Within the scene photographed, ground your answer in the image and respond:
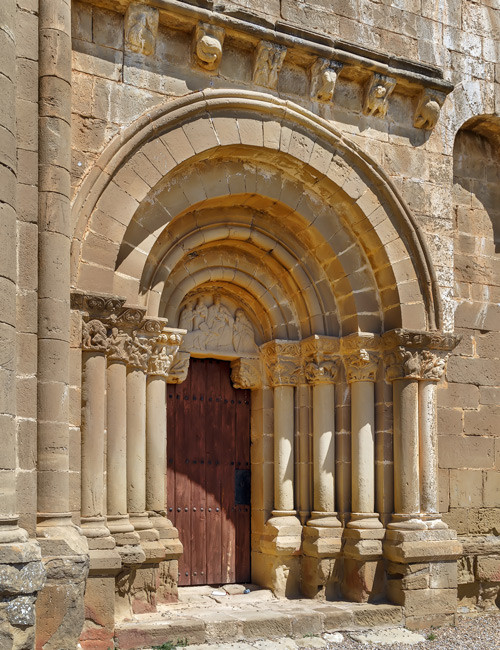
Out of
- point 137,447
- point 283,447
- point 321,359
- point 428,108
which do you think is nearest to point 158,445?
point 137,447

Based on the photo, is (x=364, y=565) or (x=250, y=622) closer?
(x=250, y=622)

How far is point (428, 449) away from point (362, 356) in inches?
41.7

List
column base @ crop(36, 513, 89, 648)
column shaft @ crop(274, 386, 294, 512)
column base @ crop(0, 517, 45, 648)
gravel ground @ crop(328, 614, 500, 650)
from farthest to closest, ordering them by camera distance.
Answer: column shaft @ crop(274, 386, 294, 512), gravel ground @ crop(328, 614, 500, 650), column base @ crop(36, 513, 89, 648), column base @ crop(0, 517, 45, 648)

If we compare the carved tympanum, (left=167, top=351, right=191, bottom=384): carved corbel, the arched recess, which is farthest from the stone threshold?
the arched recess

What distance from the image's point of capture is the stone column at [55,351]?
567 cm

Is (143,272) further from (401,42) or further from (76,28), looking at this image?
(401,42)

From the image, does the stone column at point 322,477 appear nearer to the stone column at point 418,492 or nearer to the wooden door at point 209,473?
the stone column at point 418,492

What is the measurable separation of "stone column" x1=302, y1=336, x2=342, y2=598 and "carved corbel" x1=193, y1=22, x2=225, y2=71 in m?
2.74

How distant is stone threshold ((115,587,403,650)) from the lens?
6691 millimetres

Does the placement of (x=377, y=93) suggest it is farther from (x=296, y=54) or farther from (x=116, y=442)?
(x=116, y=442)

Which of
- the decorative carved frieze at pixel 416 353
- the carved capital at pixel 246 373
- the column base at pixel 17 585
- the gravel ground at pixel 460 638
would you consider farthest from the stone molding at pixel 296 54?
the gravel ground at pixel 460 638

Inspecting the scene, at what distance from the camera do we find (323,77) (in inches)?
314

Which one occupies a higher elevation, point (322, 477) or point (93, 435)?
point (93, 435)

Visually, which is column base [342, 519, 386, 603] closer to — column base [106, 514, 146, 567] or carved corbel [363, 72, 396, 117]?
column base [106, 514, 146, 567]
